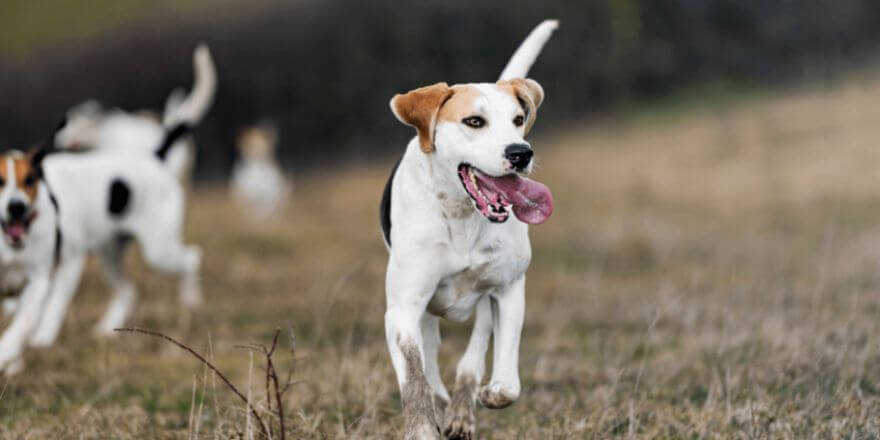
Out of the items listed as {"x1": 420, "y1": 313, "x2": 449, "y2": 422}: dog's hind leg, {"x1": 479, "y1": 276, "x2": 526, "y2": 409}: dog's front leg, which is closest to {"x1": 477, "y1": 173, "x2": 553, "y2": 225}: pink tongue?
{"x1": 479, "y1": 276, "x2": 526, "y2": 409}: dog's front leg

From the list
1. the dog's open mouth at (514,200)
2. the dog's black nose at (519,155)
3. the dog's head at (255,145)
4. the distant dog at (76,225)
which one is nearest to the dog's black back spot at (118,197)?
the distant dog at (76,225)

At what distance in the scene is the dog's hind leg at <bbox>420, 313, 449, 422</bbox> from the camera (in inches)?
196

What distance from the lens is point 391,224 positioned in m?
4.65

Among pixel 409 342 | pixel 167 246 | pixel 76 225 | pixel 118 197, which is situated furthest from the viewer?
pixel 167 246

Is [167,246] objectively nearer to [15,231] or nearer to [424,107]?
[15,231]

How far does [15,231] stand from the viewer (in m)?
6.80

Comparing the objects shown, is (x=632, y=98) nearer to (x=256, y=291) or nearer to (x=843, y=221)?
(x=843, y=221)

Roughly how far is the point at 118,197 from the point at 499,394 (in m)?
5.00

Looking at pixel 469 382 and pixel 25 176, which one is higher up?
pixel 25 176

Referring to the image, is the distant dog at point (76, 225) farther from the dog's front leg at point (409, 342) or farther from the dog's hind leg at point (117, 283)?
the dog's front leg at point (409, 342)

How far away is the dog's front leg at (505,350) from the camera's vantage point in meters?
4.35

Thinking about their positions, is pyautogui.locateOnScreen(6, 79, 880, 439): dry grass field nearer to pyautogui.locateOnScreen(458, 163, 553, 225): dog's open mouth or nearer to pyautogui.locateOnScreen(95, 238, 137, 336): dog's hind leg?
pyautogui.locateOnScreen(95, 238, 137, 336): dog's hind leg

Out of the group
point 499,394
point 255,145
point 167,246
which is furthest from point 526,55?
point 255,145

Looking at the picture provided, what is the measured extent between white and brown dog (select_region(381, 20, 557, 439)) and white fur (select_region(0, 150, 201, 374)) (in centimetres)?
303
